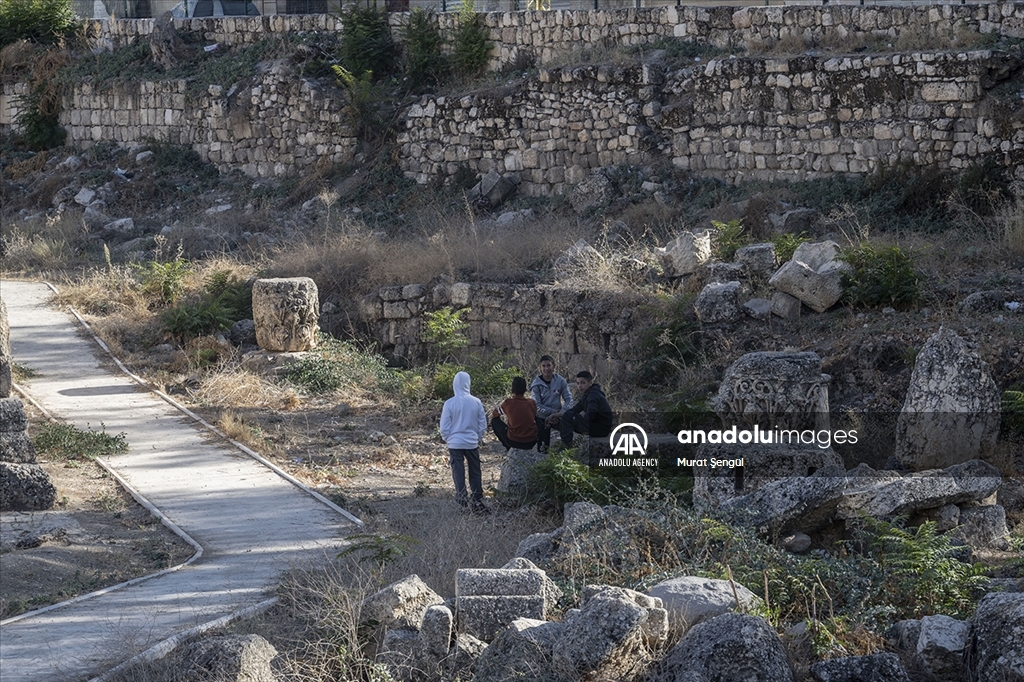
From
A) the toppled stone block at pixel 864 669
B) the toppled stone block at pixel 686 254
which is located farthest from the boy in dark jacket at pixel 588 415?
the toppled stone block at pixel 864 669

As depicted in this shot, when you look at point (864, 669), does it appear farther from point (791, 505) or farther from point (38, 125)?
point (38, 125)

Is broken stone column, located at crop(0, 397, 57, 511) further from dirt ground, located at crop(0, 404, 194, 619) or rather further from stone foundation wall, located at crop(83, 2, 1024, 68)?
stone foundation wall, located at crop(83, 2, 1024, 68)

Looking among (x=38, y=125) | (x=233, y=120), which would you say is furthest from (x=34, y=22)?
(x=233, y=120)

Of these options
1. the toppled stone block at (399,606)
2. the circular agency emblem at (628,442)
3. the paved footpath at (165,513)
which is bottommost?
the paved footpath at (165,513)

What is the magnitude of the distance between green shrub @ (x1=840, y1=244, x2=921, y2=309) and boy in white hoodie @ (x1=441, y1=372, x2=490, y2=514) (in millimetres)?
4953

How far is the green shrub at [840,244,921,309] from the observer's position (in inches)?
538

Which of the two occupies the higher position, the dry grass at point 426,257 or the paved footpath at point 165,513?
the dry grass at point 426,257

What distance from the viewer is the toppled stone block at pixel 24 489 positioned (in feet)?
36.0

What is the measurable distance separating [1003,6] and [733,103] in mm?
4299

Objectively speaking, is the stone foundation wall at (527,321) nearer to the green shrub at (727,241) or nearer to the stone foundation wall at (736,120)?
the green shrub at (727,241)

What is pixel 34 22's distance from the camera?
31266 mm

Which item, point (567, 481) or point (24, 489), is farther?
point (24, 489)

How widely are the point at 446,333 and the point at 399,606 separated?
946 centimetres

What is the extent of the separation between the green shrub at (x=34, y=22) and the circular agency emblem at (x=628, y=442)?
969 inches
